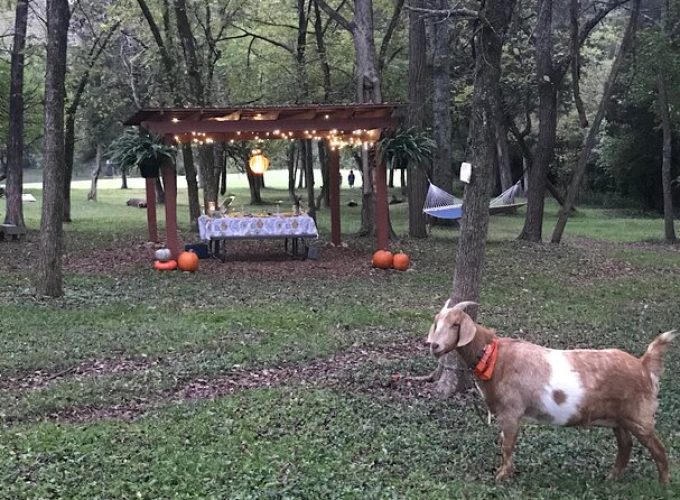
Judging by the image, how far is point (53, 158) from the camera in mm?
9547

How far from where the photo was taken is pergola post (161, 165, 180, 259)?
510 inches

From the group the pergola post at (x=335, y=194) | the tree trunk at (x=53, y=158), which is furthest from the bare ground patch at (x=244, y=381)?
the pergola post at (x=335, y=194)

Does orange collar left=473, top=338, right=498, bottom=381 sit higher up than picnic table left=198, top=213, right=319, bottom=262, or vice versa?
picnic table left=198, top=213, right=319, bottom=262

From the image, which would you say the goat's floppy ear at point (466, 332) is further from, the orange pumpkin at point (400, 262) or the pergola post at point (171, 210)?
the pergola post at point (171, 210)

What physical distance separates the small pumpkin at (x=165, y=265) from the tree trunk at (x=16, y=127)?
20.5ft

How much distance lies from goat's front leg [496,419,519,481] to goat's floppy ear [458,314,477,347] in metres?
0.54

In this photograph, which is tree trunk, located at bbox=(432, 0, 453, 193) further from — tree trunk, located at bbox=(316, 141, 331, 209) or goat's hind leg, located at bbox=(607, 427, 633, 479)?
goat's hind leg, located at bbox=(607, 427, 633, 479)

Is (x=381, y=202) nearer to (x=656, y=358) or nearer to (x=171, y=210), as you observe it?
(x=171, y=210)

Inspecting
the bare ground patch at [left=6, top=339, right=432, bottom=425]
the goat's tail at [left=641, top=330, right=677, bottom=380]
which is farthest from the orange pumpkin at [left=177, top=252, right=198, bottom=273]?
the goat's tail at [left=641, top=330, right=677, bottom=380]

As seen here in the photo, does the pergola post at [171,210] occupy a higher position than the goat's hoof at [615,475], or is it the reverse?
the pergola post at [171,210]

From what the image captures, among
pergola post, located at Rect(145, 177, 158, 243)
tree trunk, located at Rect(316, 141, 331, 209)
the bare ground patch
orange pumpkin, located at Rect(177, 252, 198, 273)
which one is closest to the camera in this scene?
the bare ground patch

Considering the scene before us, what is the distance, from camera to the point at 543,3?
1460 centimetres

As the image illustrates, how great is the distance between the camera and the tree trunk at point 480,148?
5.84m

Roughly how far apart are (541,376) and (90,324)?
5964mm
